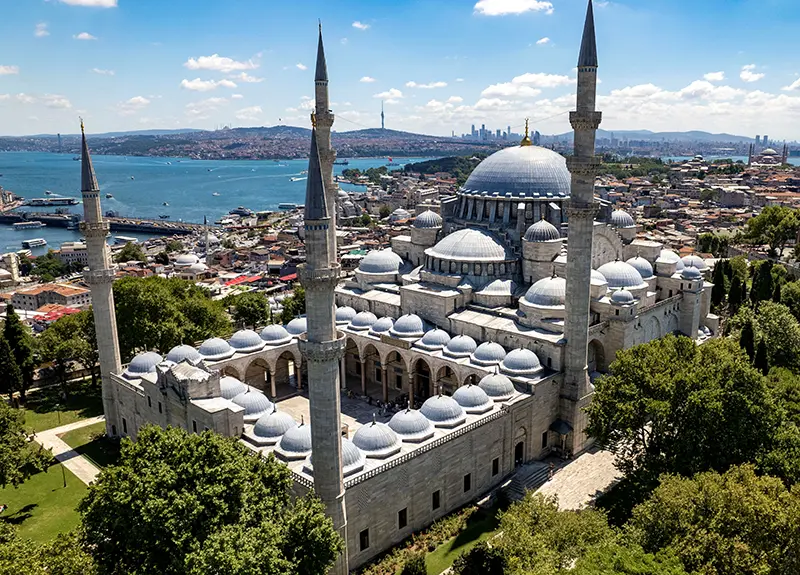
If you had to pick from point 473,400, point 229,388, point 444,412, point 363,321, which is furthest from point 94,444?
point 473,400

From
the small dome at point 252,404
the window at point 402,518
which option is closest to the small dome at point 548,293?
the window at point 402,518

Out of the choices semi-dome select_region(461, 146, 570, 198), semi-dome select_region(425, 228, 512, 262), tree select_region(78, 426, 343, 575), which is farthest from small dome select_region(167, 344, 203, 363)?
semi-dome select_region(461, 146, 570, 198)

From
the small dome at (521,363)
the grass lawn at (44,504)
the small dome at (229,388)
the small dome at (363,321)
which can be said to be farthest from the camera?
the small dome at (363,321)

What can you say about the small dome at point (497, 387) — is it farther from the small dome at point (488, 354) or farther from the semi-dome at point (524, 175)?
the semi-dome at point (524, 175)

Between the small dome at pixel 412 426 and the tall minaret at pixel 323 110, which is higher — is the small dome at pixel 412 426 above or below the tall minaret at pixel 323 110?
below

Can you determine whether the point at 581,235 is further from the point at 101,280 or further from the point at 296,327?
the point at 101,280

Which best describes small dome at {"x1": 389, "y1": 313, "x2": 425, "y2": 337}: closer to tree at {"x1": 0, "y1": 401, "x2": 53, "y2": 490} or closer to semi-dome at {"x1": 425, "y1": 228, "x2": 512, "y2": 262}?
semi-dome at {"x1": 425, "y1": 228, "x2": 512, "y2": 262}

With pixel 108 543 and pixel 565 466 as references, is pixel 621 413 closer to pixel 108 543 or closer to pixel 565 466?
pixel 565 466
